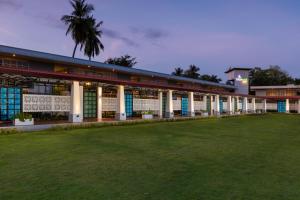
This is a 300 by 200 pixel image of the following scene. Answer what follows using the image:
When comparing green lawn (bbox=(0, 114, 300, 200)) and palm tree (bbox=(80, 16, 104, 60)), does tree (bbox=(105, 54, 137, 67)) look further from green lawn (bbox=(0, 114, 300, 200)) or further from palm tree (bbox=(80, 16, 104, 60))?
green lawn (bbox=(0, 114, 300, 200))

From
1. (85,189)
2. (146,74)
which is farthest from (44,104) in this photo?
(146,74)

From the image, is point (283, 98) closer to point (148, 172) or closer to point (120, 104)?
point (120, 104)

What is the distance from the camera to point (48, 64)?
27.2 metres

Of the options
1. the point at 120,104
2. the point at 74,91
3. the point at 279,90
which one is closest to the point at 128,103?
the point at 120,104

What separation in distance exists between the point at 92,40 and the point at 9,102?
1115 inches

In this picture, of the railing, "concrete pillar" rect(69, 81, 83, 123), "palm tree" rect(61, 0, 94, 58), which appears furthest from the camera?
"palm tree" rect(61, 0, 94, 58)

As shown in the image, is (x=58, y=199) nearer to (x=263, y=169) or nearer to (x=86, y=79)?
(x=263, y=169)

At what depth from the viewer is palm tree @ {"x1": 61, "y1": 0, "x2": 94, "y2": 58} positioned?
143 feet

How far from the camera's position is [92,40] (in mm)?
45156

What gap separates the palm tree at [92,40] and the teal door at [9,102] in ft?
89.4

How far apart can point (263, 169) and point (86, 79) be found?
51.1 ft

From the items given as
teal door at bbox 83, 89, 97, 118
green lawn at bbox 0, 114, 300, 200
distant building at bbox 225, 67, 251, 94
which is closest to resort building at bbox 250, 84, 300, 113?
distant building at bbox 225, 67, 251, 94

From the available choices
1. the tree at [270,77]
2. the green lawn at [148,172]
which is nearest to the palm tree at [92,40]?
the green lawn at [148,172]

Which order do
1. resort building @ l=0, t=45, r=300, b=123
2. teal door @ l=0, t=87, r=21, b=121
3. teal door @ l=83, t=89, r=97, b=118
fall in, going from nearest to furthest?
teal door @ l=0, t=87, r=21, b=121 < resort building @ l=0, t=45, r=300, b=123 < teal door @ l=83, t=89, r=97, b=118
